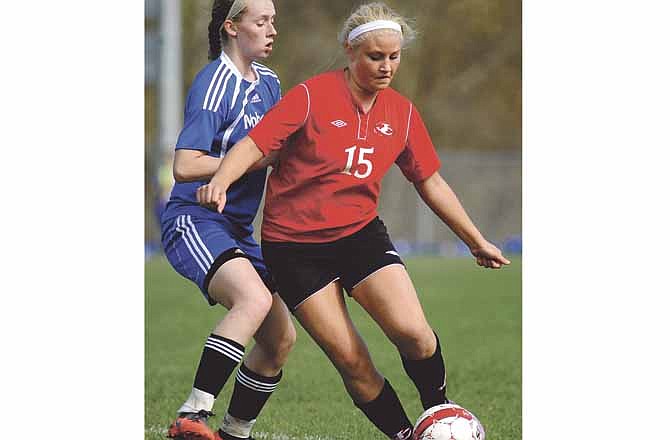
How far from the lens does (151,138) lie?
14.9 m

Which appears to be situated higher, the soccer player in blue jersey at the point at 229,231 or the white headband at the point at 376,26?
the white headband at the point at 376,26

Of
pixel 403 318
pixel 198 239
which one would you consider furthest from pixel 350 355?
pixel 198 239

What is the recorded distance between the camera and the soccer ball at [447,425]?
162 inches

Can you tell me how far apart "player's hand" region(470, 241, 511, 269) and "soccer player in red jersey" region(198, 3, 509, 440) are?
78 mm

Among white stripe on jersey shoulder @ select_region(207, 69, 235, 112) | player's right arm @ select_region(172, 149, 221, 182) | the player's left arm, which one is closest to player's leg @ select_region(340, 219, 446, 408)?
the player's left arm

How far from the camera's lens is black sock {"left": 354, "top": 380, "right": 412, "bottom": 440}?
427cm

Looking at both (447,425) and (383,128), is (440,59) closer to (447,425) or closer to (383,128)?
(383,128)

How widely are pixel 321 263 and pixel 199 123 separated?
2.17 feet

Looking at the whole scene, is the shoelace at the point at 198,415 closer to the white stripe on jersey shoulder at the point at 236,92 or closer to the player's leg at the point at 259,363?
the player's leg at the point at 259,363

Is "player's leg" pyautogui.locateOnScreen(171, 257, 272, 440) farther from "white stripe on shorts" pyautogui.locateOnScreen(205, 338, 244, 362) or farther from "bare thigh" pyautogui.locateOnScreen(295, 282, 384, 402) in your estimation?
"bare thigh" pyautogui.locateOnScreen(295, 282, 384, 402)

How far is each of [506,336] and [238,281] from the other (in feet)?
14.7

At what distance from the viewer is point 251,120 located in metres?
4.20

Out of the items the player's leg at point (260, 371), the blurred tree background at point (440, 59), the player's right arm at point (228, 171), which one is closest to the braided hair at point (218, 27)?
the blurred tree background at point (440, 59)
